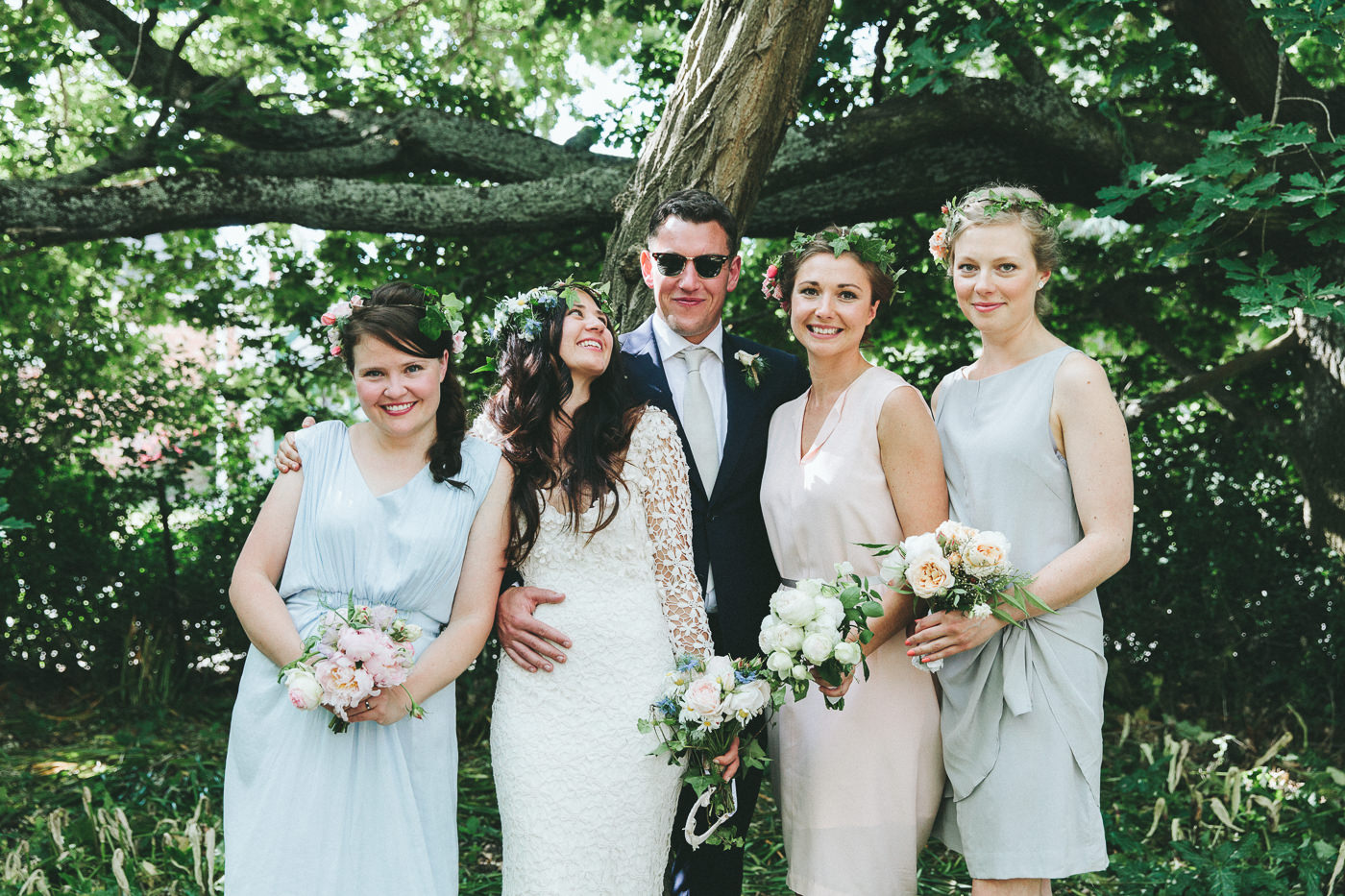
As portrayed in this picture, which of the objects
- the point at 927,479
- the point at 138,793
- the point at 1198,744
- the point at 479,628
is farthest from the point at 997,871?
the point at 138,793

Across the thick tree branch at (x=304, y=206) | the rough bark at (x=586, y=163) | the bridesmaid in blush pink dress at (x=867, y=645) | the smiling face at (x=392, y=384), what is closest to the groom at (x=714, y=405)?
the bridesmaid in blush pink dress at (x=867, y=645)

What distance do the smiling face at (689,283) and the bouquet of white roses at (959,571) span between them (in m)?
1.24

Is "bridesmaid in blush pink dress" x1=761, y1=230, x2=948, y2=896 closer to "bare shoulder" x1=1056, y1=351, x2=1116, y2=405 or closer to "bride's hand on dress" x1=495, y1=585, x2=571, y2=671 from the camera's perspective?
"bare shoulder" x1=1056, y1=351, x2=1116, y2=405

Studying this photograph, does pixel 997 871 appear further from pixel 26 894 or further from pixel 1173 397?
pixel 1173 397

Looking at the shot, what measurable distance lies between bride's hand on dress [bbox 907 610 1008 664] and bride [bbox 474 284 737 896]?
61 cm

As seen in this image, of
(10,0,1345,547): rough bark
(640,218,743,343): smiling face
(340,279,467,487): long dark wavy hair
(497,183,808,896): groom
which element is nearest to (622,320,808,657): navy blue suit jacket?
(497,183,808,896): groom

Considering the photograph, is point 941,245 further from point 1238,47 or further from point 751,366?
point 1238,47

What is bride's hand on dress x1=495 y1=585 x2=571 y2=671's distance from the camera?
2961mm

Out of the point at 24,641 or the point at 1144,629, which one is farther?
the point at 24,641

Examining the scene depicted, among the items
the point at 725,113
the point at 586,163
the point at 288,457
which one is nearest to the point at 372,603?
the point at 288,457

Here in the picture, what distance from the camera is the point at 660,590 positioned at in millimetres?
3092

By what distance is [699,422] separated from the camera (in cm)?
359

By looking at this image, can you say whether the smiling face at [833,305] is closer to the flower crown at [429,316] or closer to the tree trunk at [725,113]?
the flower crown at [429,316]

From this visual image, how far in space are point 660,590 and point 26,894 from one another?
115 inches
